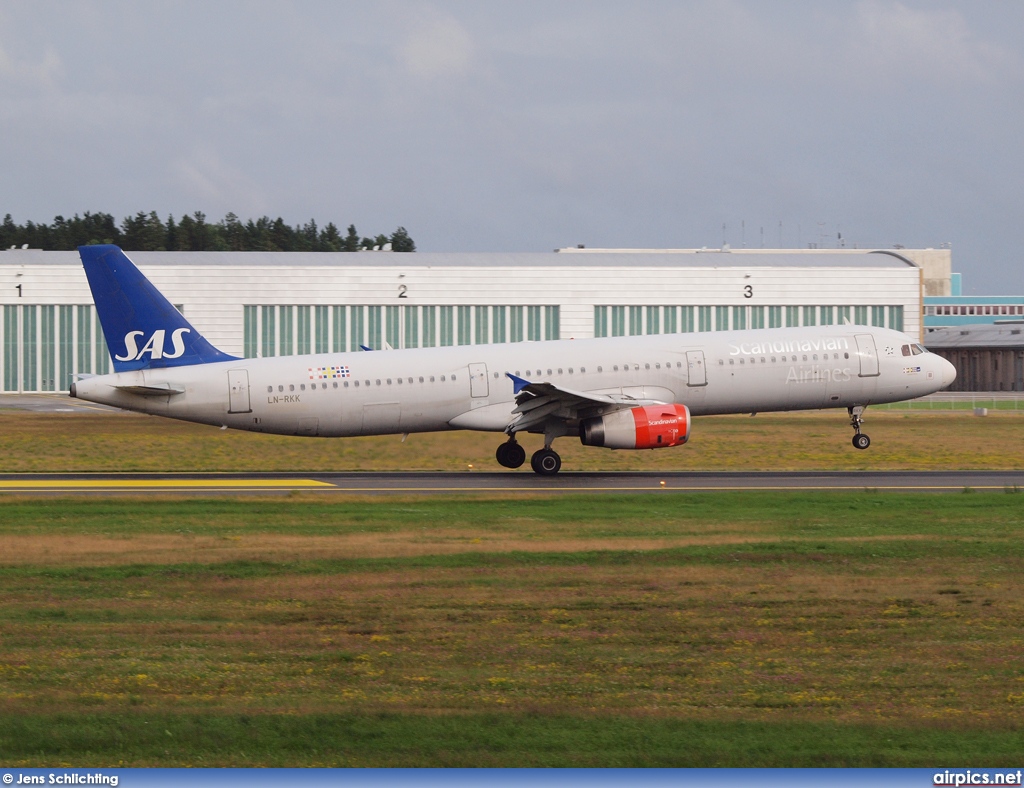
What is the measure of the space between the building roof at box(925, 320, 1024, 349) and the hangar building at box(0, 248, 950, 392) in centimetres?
3202

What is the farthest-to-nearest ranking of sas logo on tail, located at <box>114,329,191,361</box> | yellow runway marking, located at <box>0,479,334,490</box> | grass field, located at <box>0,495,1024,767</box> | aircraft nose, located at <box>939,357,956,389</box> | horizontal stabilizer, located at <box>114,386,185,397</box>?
1. aircraft nose, located at <box>939,357,956,389</box>
2. sas logo on tail, located at <box>114,329,191,361</box>
3. horizontal stabilizer, located at <box>114,386,185,397</box>
4. yellow runway marking, located at <box>0,479,334,490</box>
5. grass field, located at <box>0,495,1024,767</box>

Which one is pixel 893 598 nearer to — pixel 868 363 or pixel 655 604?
pixel 655 604

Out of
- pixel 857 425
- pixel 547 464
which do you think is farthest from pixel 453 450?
pixel 857 425

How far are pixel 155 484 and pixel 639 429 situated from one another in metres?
13.4

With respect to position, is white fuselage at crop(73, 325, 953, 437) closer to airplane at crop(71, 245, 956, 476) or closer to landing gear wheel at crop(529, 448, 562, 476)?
airplane at crop(71, 245, 956, 476)

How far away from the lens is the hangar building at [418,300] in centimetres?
8456

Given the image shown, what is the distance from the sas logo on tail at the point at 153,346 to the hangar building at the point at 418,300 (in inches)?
1860

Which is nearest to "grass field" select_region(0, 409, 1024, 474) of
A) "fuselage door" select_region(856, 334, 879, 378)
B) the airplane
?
the airplane

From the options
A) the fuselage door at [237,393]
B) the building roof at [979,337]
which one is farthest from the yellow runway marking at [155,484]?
the building roof at [979,337]

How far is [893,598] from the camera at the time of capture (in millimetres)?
17953

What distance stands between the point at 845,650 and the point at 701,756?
4676 millimetres

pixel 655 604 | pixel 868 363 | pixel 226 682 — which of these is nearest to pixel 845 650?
pixel 655 604

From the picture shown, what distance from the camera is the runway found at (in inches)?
1308

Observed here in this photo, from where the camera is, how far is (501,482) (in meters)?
35.4
